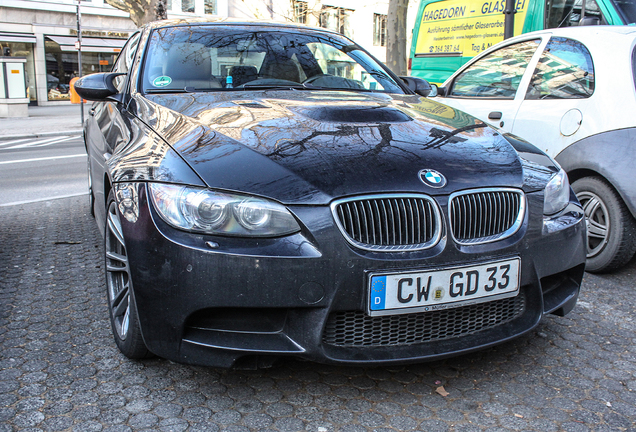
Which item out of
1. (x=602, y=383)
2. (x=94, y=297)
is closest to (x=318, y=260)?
(x=602, y=383)

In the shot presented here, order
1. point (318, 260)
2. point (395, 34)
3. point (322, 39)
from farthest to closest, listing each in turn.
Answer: point (395, 34) → point (322, 39) → point (318, 260)

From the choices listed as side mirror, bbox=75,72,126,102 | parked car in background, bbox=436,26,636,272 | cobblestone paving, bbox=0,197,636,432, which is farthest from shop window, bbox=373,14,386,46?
cobblestone paving, bbox=0,197,636,432

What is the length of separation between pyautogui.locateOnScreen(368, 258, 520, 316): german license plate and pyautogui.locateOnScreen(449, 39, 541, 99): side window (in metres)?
2.92

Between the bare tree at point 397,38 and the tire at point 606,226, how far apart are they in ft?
38.5

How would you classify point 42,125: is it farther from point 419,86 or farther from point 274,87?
point 274,87

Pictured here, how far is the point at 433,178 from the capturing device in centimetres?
239

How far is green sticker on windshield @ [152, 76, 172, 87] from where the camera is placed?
11.2 ft

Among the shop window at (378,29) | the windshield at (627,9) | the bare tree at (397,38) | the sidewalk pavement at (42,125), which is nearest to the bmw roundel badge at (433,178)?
the windshield at (627,9)

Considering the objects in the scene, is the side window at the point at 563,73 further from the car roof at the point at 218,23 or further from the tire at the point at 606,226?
the car roof at the point at 218,23

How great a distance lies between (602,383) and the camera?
8.40 ft

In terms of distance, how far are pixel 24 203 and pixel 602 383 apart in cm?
582

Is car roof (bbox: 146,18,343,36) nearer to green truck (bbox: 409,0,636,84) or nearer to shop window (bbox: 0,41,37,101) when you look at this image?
green truck (bbox: 409,0,636,84)

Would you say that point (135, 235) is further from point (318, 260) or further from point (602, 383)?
point (602, 383)

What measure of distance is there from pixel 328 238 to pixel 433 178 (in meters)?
0.52
